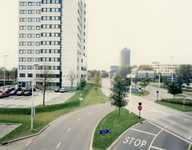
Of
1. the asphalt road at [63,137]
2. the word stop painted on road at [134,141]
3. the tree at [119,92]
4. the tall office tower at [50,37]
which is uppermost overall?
the tall office tower at [50,37]

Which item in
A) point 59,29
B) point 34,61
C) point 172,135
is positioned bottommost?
point 172,135

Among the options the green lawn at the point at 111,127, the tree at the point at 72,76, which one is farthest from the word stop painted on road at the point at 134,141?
the tree at the point at 72,76

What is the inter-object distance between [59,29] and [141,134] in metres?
51.3

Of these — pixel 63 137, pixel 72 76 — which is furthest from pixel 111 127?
pixel 72 76

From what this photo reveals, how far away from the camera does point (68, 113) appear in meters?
22.5

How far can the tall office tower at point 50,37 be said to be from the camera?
53500mm

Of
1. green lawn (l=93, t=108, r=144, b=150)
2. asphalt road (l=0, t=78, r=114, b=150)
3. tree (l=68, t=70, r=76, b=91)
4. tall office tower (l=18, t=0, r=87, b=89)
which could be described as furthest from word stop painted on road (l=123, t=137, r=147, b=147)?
tall office tower (l=18, t=0, r=87, b=89)

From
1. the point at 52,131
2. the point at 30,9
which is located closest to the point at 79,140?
the point at 52,131

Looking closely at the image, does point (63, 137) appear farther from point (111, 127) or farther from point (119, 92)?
point (119, 92)

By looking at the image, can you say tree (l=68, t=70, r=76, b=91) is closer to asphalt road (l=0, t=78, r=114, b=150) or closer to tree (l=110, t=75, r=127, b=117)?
asphalt road (l=0, t=78, r=114, b=150)

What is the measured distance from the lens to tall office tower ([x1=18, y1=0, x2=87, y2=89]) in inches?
2106

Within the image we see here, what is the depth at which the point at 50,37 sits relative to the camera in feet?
177

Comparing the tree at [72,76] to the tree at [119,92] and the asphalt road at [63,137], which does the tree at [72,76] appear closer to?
the asphalt road at [63,137]

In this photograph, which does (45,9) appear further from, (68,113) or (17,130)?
(17,130)
